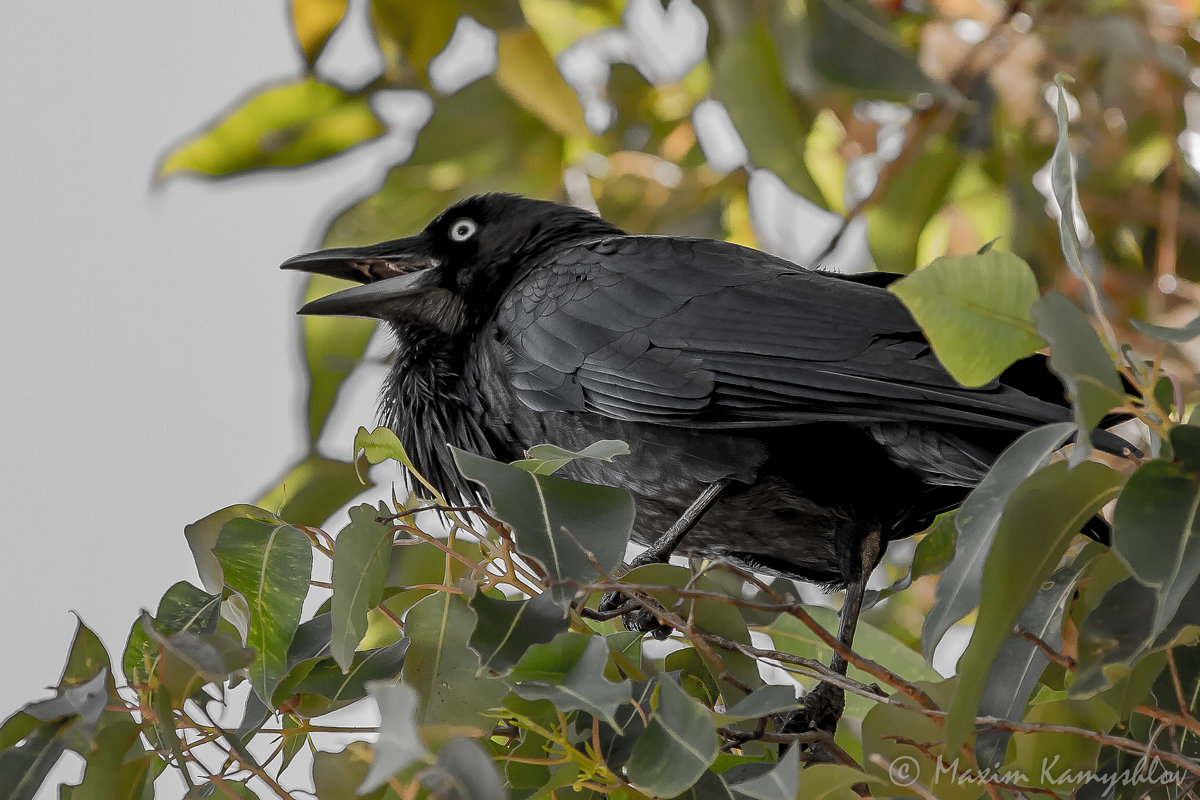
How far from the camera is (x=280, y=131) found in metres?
2.87

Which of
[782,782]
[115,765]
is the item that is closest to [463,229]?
[115,765]

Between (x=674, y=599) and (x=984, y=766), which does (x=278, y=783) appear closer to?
(x=674, y=599)

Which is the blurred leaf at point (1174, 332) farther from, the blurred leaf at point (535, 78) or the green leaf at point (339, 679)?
the blurred leaf at point (535, 78)

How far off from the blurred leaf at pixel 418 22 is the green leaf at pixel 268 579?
1552mm

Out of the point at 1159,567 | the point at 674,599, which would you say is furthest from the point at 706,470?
the point at 1159,567

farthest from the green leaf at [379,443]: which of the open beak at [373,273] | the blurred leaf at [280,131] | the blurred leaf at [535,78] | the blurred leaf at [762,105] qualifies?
the blurred leaf at [280,131]

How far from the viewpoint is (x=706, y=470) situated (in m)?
1.75

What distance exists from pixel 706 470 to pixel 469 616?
64 centimetres

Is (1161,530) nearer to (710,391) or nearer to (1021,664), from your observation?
(1021,664)

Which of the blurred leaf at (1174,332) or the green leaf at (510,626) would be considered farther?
the green leaf at (510,626)

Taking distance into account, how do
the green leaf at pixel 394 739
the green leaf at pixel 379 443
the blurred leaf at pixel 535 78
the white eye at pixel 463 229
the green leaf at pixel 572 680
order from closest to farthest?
the green leaf at pixel 394 739 < the green leaf at pixel 572 680 < the green leaf at pixel 379 443 < the white eye at pixel 463 229 < the blurred leaf at pixel 535 78

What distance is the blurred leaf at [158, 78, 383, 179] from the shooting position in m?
2.79

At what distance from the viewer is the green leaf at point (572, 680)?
101 cm

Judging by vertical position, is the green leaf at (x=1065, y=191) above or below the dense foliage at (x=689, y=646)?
above
